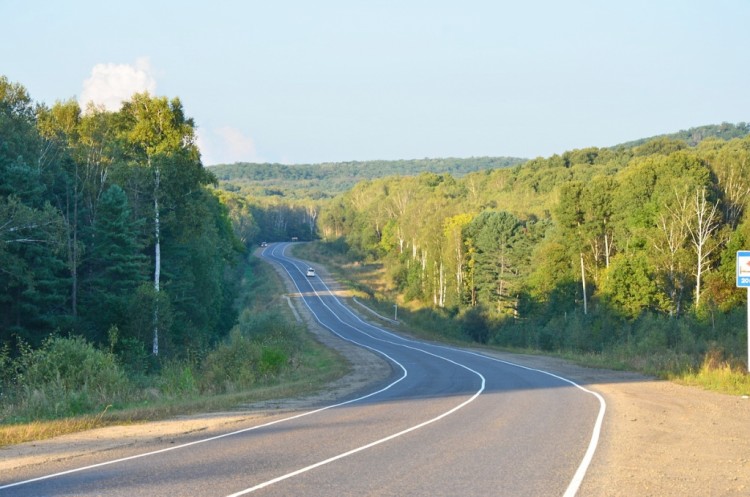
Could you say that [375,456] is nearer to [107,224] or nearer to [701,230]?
[107,224]

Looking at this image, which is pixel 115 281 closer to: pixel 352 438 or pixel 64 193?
pixel 64 193

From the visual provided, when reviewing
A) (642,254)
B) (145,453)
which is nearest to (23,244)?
(145,453)

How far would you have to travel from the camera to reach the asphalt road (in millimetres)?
9438

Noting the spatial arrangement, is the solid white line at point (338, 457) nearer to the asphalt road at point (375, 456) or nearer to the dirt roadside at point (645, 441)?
the asphalt road at point (375, 456)

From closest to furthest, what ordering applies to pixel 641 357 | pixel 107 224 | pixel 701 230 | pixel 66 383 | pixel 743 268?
pixel 66 383, pixel 743 268, pixel 641 357, pixel 107 224, pixel 701 230

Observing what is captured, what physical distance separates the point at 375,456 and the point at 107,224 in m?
34.3

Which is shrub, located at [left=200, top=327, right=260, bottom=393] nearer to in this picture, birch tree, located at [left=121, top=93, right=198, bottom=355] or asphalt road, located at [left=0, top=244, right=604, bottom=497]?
asphalt road, located at [left=0, top=244, right=604, bottom=497]

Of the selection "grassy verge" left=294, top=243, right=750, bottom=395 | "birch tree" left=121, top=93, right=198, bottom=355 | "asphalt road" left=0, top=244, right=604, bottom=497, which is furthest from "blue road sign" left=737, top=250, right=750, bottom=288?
"birch tree" left=121, top=93, right=198, bottom=355

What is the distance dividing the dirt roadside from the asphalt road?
0.43 meters

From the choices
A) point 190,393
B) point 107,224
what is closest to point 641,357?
point 190,393

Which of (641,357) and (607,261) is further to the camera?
(607,261)

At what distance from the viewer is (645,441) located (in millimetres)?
13062

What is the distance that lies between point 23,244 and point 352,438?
26729 millimetres

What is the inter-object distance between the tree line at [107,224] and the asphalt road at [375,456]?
2142 cm
